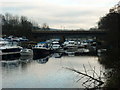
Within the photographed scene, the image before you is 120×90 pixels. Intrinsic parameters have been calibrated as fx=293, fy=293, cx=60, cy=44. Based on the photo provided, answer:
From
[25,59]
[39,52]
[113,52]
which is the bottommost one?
[25,59]

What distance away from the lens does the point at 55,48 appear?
6131cm

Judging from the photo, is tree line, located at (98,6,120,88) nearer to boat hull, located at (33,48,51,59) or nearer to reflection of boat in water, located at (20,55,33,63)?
reflection of boat in water, located at (20,55,33,63)

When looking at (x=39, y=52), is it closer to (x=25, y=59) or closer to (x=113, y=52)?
(x=25, y=59)

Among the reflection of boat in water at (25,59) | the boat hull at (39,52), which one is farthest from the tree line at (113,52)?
the boat hull at (39,52)

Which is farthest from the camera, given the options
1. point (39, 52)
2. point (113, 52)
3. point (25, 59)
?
point (39, 52)

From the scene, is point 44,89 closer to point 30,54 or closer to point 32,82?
point 32,82

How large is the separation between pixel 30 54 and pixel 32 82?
27771mm

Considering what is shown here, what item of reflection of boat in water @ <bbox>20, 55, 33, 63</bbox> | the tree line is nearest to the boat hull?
reflection of boat in water @ <bbox>20, 55, 33, 63</bbox>

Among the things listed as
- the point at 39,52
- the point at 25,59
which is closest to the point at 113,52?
the point at 25,59

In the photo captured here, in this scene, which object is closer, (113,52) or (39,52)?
(113,52)

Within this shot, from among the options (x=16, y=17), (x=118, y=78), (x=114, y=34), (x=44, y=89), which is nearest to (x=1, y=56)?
(x=114, y=34)

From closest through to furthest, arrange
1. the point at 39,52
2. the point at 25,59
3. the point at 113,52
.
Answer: the point at 113,52
the point at 25,59
the point at 39,52

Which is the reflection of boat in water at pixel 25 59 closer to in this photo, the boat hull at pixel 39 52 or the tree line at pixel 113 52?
the boat hull at pixel 39 52

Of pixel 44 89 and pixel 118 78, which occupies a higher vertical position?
pixel 118 78
